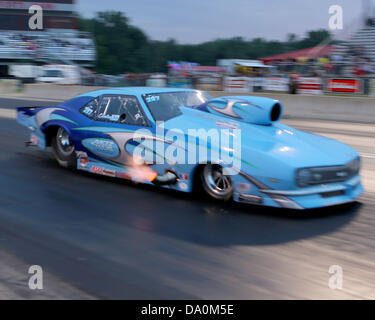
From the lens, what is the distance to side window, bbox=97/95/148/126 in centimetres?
602

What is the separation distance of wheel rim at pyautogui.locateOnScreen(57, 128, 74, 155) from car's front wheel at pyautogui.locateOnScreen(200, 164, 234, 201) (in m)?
2.43

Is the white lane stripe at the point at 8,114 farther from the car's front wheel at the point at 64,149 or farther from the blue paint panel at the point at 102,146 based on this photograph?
the blue paint panel at the point at 102,146

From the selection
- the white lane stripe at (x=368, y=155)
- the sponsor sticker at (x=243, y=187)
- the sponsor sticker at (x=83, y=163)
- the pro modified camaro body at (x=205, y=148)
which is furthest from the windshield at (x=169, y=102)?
the white lane stripe at (x=368, y=155)

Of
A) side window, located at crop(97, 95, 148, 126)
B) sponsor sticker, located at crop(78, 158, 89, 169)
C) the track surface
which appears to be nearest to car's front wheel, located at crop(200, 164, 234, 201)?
the track surface

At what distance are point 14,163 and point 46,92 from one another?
19580 millimetres

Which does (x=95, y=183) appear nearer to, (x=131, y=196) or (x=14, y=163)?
(x=131, y=196)

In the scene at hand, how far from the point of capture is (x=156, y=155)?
5633 millimetres

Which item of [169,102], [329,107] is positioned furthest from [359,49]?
[169,102]

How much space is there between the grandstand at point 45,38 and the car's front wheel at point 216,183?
161 ft

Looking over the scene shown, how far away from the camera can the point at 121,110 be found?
20.6 feet

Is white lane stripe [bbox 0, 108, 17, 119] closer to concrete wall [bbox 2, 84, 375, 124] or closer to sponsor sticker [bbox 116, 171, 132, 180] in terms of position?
concrete wall [bbox 2, 84, 375, 124]

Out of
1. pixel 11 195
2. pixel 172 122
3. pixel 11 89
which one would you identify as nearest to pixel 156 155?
pixel 172 122

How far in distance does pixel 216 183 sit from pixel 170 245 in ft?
4.33

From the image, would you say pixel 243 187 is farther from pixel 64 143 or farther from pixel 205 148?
pixel 64 143
